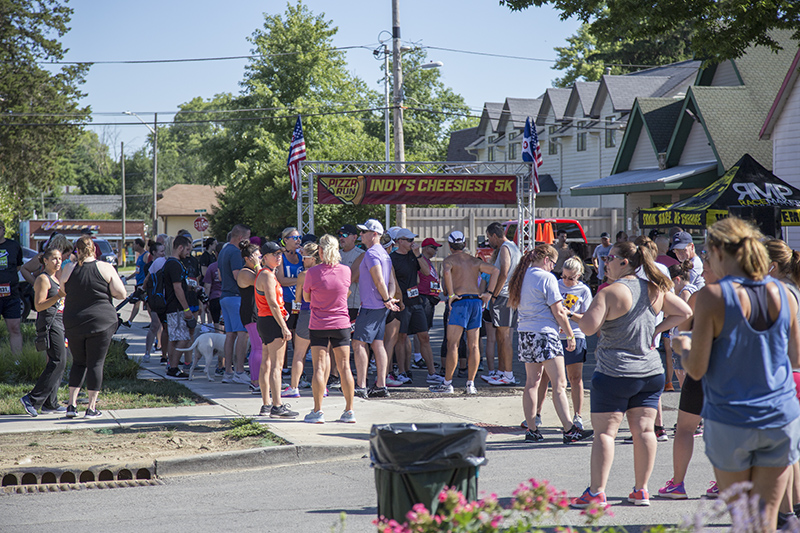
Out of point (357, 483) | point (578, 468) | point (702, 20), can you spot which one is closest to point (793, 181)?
point (702, 20)

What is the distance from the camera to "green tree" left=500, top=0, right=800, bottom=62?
11.7 metres

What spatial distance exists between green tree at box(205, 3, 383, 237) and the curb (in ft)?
97.2

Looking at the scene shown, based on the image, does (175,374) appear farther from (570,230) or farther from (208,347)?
(570,230)

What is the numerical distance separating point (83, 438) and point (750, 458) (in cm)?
609

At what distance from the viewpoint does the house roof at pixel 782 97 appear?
15.9m

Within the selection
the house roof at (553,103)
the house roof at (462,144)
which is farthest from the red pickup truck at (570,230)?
the house roof at (462,144)

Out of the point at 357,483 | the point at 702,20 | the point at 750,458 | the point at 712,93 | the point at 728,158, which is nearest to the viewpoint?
the point at 750,458

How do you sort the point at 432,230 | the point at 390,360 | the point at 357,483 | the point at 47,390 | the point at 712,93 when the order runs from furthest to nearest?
the point at 432,230
the point at 712,93
the point at 390,360
the point at 47,390
the point at 357,483

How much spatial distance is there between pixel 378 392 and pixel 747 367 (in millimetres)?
6235

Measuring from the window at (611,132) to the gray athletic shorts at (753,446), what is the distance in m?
29.9

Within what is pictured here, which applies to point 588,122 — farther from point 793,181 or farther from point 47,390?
point 47,390

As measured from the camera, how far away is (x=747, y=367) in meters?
3.62

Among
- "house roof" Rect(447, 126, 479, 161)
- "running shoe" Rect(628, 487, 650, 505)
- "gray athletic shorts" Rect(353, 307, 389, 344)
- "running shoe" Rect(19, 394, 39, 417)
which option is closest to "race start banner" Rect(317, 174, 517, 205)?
"gray athletic shorts" Rect(353, 307, 389, 344)

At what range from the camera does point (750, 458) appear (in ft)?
12.0
